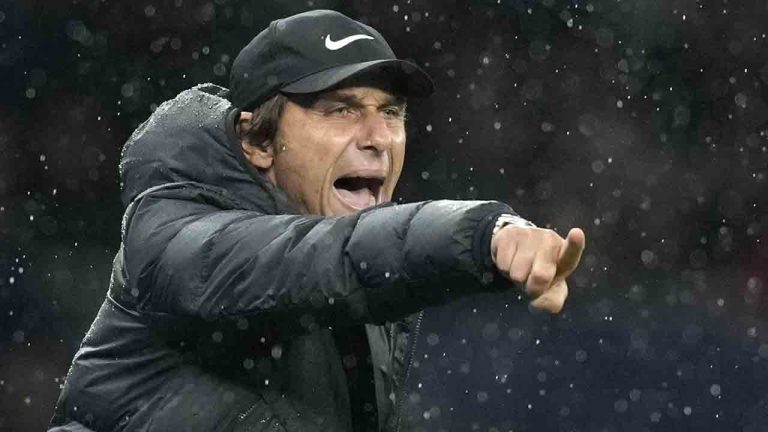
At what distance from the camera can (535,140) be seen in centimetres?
651

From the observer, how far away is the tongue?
2889 mm

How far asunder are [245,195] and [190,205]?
169 millimetres

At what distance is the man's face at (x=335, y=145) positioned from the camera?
2791 mm

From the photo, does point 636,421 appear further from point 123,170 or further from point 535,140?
point 123,170

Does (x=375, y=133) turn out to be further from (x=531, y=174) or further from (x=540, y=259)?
(x=531, y=174)

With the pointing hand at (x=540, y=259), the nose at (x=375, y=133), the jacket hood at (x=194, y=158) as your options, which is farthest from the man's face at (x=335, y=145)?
the pointing hand at (x=540, y=259)

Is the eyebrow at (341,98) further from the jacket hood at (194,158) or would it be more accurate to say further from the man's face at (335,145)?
the jacket hood at (194,158)

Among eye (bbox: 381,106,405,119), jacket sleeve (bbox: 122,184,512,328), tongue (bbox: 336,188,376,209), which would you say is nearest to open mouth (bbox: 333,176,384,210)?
tongue (bbox: 336,188,376,209)

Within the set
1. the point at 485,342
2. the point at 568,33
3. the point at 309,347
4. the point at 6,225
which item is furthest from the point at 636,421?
the point at 309,347

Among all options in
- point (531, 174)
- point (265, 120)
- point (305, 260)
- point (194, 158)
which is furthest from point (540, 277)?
point (531, 174)

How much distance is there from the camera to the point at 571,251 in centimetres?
189

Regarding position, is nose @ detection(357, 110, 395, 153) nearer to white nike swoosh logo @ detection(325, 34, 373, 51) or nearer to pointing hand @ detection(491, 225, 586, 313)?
white nike swoosh logo @ detection(325, 34, 373, 51)

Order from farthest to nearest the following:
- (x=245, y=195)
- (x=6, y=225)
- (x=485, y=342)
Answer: (x=485, y=342)
(x=6, y=225)
(x=245, y=195)

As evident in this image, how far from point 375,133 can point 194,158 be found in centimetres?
40
